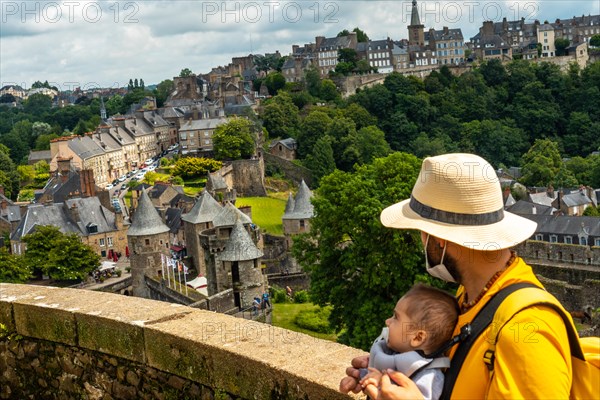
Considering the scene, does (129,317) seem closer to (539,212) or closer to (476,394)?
(476,394)

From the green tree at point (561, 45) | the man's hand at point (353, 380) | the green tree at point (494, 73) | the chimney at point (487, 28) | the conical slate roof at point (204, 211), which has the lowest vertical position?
the conical slate roof at point (204, 211)

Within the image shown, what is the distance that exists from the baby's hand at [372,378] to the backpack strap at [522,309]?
1.62ft

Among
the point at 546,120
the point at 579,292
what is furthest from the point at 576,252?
the point at 546,120

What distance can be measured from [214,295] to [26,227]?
23.7m

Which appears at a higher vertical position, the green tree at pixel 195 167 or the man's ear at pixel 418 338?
the man's ear at pixel 418 338

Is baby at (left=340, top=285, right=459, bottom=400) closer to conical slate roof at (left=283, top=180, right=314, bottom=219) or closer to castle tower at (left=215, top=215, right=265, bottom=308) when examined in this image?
castle tower at (left=215, top=215, right=265, bottom=308)

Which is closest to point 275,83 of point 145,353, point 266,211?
point 266,211

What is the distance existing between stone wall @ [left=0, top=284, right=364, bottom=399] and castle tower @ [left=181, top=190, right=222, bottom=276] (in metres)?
32.4

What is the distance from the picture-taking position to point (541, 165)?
2670 inches

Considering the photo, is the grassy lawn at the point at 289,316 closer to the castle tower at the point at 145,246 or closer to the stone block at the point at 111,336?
the castle tower at the point at 145,246

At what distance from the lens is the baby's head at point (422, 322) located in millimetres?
3201

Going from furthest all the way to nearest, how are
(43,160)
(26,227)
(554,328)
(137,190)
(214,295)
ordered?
(43,160)
(137,190)
(26,227)
(214,295)
(554,328)

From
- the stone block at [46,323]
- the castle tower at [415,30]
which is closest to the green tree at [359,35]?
the castle tower at [415,30]

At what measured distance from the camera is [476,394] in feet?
9.57
